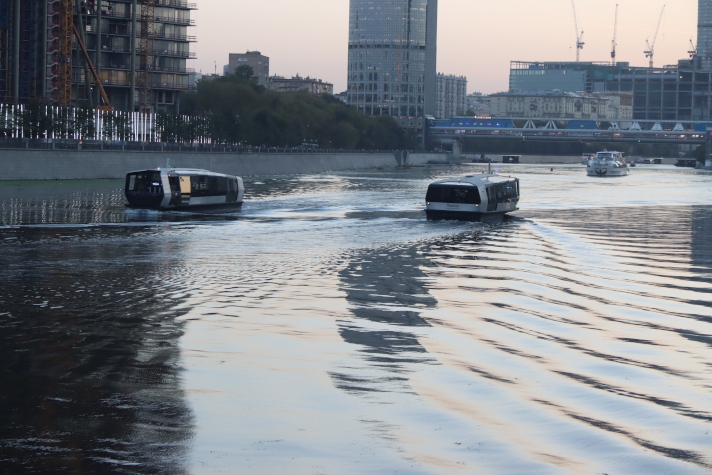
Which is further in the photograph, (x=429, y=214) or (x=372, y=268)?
(x=429, y=214)

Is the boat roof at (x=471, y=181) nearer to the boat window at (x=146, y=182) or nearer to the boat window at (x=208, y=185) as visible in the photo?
the boat window at (x=208, y=185)

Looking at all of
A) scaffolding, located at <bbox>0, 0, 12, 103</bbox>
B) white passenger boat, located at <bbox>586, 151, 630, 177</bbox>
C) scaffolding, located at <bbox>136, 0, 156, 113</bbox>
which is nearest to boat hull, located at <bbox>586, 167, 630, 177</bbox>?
white passenger boat, located at <bbox>586, 151, 630, 177</bbox>

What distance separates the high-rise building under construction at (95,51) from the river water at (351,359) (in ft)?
336

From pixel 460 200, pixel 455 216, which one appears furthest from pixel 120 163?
pixel 455 216

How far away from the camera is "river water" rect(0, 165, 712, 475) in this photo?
13.8 meters

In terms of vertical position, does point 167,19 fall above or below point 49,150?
above

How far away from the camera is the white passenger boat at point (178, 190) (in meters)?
62.5

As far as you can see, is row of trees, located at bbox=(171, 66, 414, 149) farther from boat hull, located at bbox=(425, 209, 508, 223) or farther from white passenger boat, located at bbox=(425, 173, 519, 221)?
boat hull, located at bbox=(425, 209, 508, 223)

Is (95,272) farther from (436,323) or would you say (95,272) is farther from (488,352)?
(488,352)

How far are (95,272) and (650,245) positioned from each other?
24.5 meters

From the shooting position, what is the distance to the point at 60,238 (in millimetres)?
44469

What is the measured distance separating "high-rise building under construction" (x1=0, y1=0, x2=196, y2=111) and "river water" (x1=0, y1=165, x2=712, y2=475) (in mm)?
102434

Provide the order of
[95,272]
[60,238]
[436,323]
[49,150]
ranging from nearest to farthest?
[436,323] → [95,272] → [60,238] → [49,150]

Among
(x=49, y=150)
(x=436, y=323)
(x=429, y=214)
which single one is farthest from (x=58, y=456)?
(x=49, y=150)
